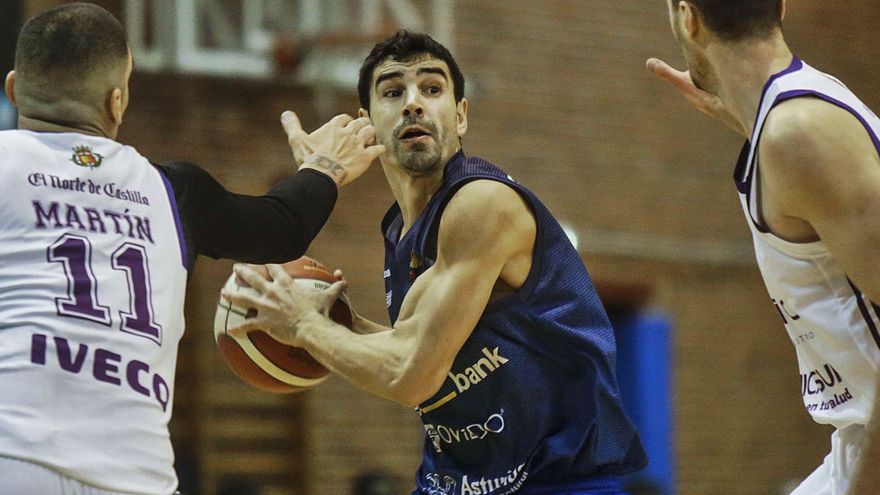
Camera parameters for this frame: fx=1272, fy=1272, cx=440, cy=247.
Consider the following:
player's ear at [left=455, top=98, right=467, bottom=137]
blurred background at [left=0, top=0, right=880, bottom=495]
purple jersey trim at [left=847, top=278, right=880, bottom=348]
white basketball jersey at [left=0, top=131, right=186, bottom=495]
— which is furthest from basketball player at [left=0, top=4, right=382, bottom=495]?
blurred background at [left=0, top=0, right=880, bottom=495]

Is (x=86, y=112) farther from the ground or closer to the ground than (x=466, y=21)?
farther from the ground

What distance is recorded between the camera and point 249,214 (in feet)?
12.1

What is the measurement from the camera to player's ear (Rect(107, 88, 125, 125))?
3.35 meters

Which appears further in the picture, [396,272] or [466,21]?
[466,21]

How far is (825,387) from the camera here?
348 centimetres

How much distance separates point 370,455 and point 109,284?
7.15 m

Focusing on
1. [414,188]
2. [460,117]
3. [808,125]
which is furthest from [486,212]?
[808,125]

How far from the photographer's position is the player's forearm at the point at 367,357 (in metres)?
3.90

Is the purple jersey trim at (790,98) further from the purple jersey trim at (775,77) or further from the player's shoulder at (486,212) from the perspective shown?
the player's shoulder at (486,212)

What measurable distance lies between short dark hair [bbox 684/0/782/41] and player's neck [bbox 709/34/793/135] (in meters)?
0.03

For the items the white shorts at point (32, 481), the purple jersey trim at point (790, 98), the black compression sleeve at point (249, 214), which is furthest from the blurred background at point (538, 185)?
the purple jersey trim at point (790, 98)

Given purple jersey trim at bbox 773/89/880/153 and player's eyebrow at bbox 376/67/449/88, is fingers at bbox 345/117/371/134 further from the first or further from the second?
purple jersey trim at bbox 773/89/880/153

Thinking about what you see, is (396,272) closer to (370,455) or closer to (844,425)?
(844,425)

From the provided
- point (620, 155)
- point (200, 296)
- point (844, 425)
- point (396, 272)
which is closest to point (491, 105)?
point (620, 155)
